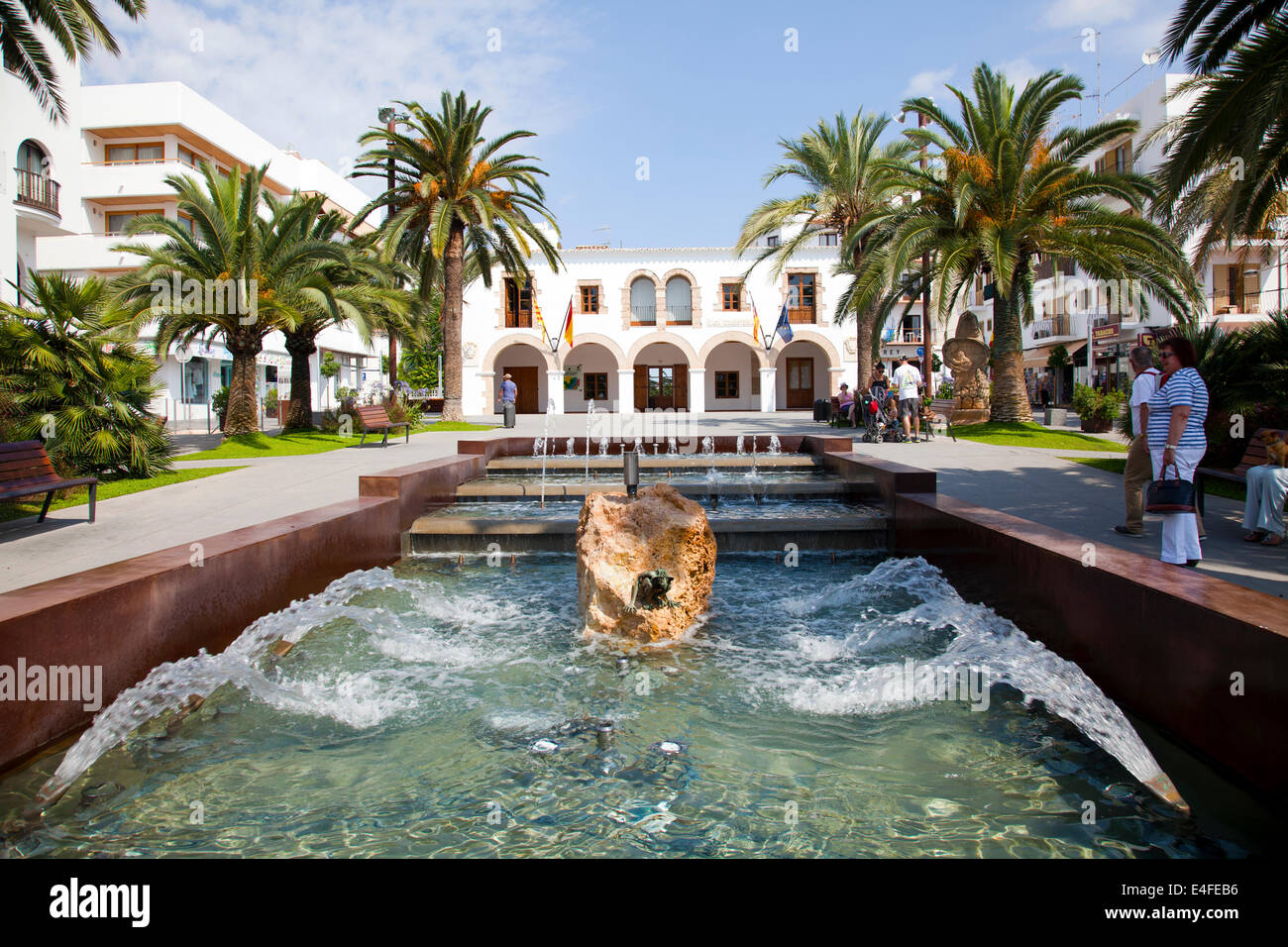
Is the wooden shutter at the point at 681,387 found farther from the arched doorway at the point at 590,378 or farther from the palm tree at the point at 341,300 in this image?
the palm tree at the point at 341,300

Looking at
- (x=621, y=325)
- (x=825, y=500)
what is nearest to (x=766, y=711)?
(x=825, y=500)

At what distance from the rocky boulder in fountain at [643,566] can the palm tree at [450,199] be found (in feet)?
55.7

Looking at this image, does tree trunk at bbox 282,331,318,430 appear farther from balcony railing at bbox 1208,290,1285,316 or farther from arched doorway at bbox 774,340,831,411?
balcony railing at bbox 1208,290,1285,316

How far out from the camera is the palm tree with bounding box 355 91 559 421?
2175cm

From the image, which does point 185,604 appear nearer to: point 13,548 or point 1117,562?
point 13,548

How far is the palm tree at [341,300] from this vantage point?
60.0 feet

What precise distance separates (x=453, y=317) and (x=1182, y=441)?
821 inches

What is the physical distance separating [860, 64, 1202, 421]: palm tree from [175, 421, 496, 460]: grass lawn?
40.0ft

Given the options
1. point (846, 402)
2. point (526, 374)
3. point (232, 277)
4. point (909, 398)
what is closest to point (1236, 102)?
point (909, 398)

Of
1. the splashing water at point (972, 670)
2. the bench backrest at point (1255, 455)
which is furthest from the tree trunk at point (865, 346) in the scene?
the splashing water at point (972, 670)

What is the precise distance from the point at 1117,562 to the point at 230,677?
15.6 ft

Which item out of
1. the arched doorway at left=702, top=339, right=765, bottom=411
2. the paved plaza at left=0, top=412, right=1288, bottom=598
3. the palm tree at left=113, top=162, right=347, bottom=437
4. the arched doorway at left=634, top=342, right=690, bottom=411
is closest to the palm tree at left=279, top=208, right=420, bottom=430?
the palm tree at left=113, top=162, right=347, bottom=437
